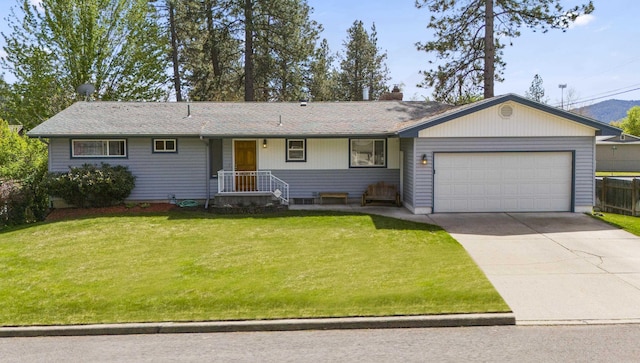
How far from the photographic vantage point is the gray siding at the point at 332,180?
679 inches

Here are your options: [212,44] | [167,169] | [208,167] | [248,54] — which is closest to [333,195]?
[208,167]

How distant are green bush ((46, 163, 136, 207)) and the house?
0.54m

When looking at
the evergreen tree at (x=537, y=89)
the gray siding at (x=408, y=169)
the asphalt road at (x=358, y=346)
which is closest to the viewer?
the asphalt road at (x=358, y=346)

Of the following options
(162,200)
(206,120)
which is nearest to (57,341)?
(162,200)

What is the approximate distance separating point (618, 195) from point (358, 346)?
1451 cm

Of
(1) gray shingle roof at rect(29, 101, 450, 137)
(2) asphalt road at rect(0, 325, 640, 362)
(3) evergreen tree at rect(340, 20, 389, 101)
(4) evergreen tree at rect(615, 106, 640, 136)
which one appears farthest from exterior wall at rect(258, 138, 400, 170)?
(4) evergreen tree at rect(615, 106, 640, 136)

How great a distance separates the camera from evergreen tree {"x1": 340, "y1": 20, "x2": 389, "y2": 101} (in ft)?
134

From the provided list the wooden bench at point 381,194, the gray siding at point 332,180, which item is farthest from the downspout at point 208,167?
the wooden bench at point 381,194

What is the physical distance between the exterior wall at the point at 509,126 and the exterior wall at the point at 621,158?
2625cm

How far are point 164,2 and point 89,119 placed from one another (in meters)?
18.2

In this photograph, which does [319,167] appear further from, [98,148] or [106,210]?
[98,148]

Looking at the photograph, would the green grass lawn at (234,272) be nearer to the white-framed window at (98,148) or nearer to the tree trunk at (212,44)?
the white-framed window at (98,148)

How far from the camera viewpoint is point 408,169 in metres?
15.8

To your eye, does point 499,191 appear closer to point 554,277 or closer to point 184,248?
point 554,277
